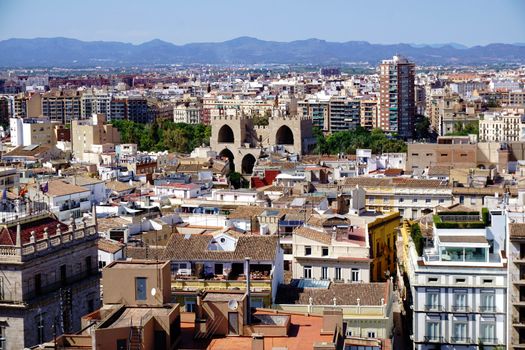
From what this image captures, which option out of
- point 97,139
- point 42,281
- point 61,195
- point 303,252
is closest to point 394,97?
point 97,139

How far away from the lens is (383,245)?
29.8 meters

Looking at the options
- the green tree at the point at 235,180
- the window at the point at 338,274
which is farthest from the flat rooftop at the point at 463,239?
the green tree at the point at 235,180

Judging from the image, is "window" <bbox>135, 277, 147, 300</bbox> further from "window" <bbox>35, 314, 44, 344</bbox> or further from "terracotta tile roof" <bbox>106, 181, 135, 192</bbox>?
"terracotta tile roof" <bbox>106, 181, 135, 192</bbox>

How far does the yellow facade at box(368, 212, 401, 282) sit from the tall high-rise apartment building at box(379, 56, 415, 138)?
69.2m

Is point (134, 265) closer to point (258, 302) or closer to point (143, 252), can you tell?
point (258, 302)

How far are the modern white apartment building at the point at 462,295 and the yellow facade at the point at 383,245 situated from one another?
175 inches

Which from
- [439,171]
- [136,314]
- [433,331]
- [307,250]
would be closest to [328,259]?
[307,250]

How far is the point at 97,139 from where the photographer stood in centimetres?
7388

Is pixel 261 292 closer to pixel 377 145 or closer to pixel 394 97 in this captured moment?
→ pixel 377 145

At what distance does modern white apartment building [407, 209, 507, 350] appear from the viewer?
22.1 meters

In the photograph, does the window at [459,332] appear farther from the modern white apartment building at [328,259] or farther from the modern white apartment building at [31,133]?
the modern white apartment building at [31,133]

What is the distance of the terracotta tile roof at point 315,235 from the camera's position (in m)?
26.1

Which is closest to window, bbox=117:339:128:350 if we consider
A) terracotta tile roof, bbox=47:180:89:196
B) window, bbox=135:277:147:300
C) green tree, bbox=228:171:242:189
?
window, bbox=135:277:147:300

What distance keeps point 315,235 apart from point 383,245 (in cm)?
395
